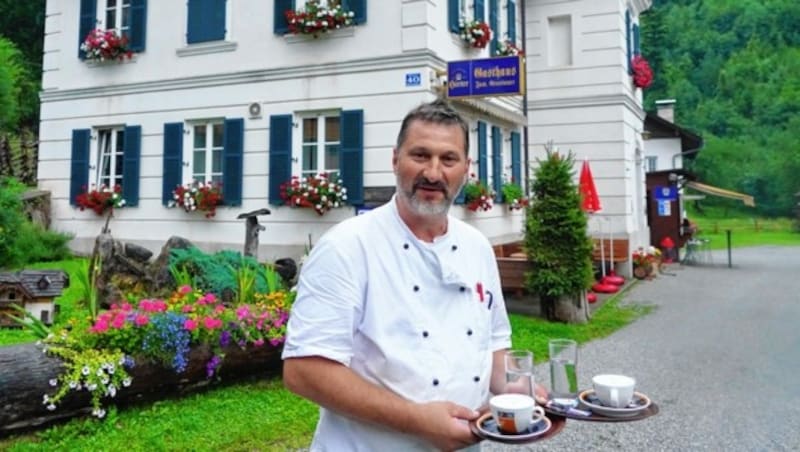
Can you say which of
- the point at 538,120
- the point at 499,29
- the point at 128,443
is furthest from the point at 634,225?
the point at 128,443

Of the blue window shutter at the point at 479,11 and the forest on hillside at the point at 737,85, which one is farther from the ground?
the forest on hillside at the point at 737,85

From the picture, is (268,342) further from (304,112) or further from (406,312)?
(304,112)

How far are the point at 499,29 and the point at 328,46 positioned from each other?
4.31m

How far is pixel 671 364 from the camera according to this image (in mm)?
5914

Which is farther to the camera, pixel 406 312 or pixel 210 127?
pixel 210 127

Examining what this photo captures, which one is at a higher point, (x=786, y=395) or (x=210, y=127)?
(x=210, y=127)

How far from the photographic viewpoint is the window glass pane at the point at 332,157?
995 centimetres

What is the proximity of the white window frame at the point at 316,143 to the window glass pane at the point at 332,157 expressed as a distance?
0.07 ft

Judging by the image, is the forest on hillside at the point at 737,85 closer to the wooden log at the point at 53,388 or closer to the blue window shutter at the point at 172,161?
the blue window shutter at the point at 172,161

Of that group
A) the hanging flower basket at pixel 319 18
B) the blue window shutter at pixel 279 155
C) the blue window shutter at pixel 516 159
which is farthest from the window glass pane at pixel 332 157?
the blue window shutter at pixel 516 159

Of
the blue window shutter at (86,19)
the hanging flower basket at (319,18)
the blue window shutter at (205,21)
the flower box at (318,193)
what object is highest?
the blue window shutter at (86,19)

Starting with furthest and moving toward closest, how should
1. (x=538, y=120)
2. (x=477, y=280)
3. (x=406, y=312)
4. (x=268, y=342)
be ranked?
(x=538, y=120) → (x=268, y=342) → (x=477, y=280) → (x=406, y=312)

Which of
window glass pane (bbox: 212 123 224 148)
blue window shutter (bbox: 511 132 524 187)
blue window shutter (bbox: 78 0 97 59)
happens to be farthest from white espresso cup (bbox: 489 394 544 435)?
blue window shutter (bbox: 78 0 97 59)

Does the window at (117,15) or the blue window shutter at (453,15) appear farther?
the window at (117,15)
